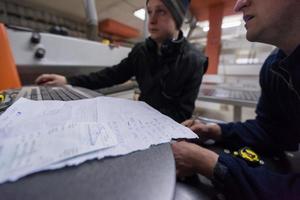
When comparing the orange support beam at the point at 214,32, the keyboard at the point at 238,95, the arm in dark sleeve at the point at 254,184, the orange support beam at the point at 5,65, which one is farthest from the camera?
the orange support beam at the point at 214,32

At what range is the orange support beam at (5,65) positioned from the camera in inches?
27.5

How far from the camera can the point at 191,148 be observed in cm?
41

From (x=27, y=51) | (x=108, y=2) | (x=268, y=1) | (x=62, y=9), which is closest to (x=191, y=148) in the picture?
(x=268, y=1)

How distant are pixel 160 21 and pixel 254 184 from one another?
88cm

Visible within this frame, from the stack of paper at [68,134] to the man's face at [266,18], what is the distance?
16.0 inches

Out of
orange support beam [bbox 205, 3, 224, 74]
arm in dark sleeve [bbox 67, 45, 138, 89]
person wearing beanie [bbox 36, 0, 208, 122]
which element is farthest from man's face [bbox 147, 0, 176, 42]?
orange support beam [bbox 205, 3, 224, 74]

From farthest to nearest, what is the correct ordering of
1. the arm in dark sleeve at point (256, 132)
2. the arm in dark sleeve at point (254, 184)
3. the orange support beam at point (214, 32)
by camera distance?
the orange support beam at point (214, 32) < the arm in dark sleeve at point (256, 132) < the arm in dark sleeve at point (254, 184)

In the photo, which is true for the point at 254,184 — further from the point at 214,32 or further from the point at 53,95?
the point at 214,32

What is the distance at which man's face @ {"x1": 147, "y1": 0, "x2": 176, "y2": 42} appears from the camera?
2.93 ft

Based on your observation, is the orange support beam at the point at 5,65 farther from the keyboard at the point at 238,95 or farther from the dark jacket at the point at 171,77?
the keyboard at the point at 238,95

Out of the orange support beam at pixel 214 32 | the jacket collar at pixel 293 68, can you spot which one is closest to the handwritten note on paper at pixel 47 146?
the jacket collar at pixel 293 68

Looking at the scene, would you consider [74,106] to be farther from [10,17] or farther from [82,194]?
[10,17]

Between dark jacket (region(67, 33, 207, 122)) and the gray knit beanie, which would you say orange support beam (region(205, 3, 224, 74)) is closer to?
the gray knit beanie

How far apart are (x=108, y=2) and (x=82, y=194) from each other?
5.89ft
